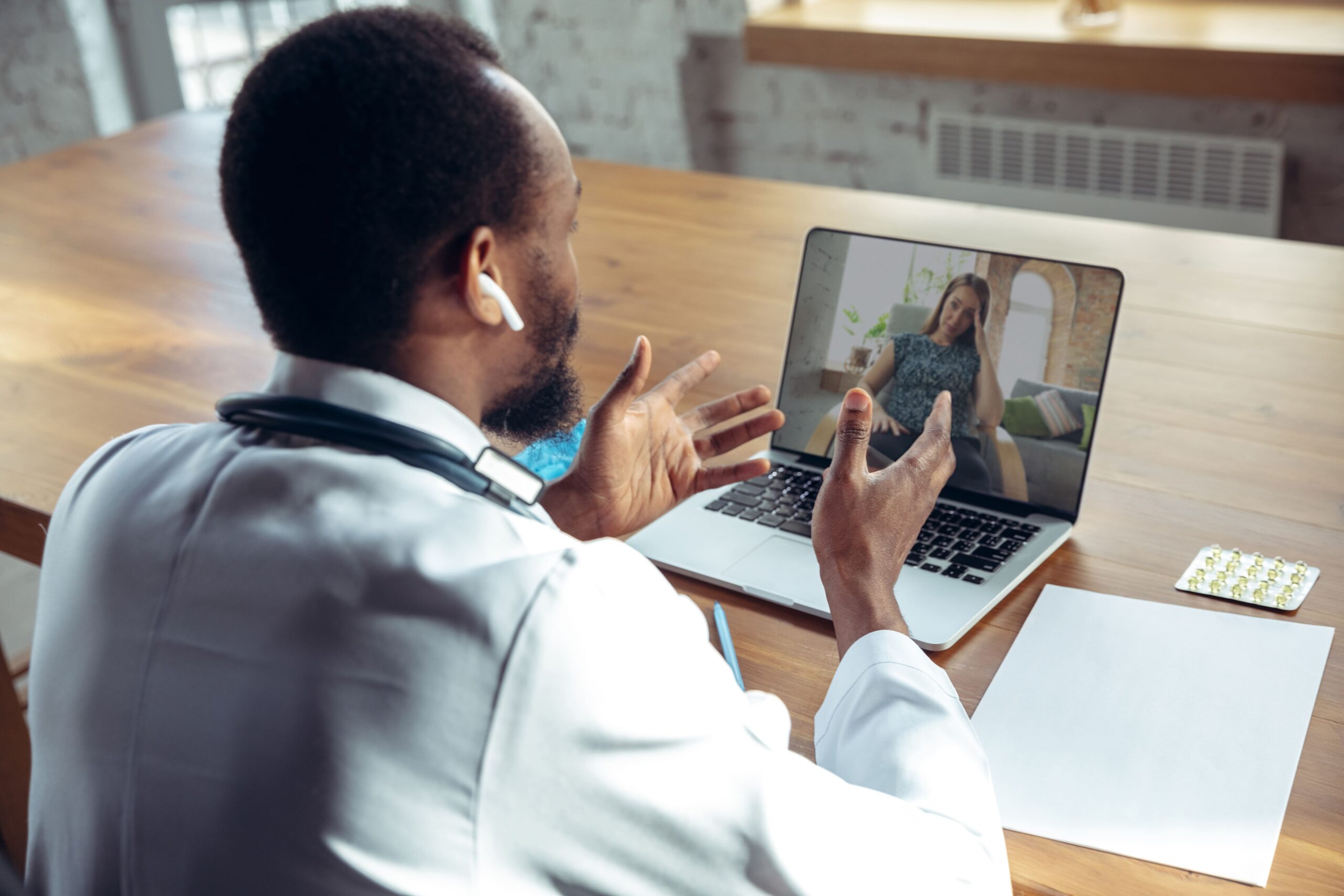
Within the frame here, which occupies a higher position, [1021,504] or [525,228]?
[525,228]

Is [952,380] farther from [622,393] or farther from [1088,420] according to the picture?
[622,393]

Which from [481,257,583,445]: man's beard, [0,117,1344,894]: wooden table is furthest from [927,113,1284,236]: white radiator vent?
[481,257,583,445]: man's beard

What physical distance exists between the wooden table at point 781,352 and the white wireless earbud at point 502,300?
1.05ft

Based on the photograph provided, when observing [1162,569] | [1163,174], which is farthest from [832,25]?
[1162,569]

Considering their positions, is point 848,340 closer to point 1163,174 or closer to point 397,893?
point 397,893

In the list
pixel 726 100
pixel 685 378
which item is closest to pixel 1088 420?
pixel 685 378

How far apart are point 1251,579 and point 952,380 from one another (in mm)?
273

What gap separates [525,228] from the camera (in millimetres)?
689

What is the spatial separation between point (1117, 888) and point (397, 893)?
394 mm

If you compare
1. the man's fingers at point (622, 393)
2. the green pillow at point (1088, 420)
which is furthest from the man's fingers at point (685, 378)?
the green pillow at point (1088, 420)

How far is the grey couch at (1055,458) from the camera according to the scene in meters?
0.98

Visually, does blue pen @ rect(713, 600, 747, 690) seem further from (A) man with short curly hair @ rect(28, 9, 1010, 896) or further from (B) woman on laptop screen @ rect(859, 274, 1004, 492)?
(B) woman on laptop screen @ rect(859, 274, 1004, 492)

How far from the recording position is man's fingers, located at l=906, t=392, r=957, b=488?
2.89ft

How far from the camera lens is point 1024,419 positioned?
3.26 feet
